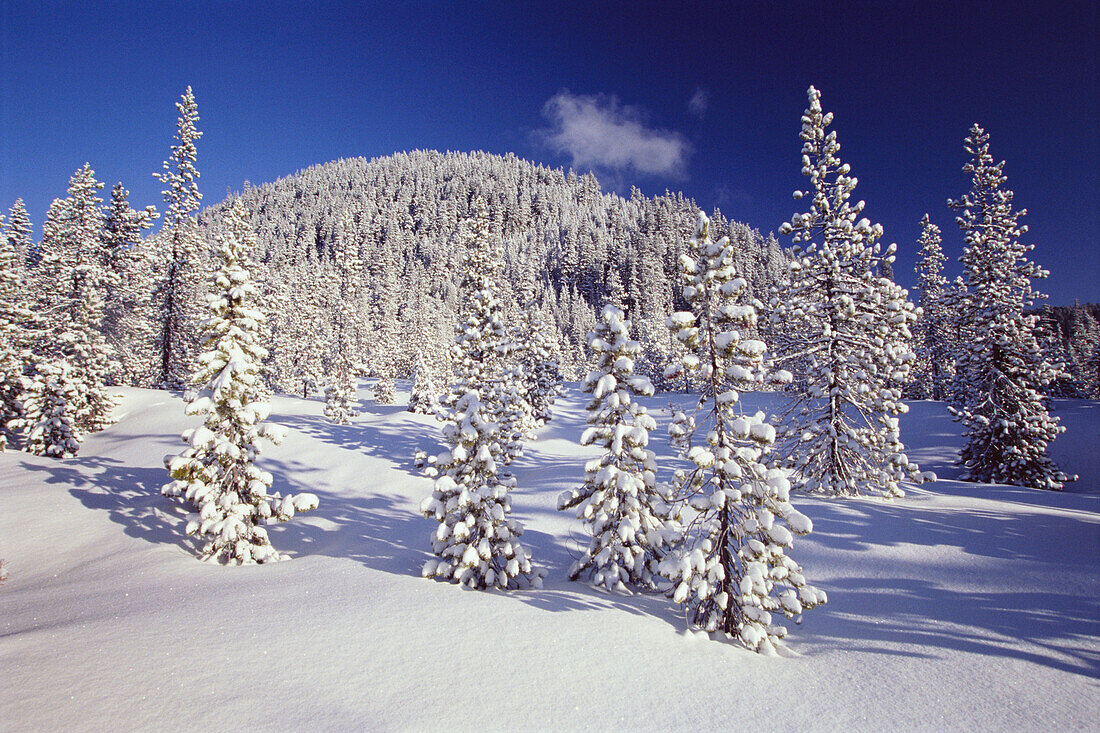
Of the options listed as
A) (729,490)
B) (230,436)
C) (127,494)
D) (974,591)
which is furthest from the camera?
(127,494)

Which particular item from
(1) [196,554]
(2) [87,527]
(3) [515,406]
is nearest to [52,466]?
(2) [87,527]

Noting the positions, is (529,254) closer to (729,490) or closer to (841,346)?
(841,346)

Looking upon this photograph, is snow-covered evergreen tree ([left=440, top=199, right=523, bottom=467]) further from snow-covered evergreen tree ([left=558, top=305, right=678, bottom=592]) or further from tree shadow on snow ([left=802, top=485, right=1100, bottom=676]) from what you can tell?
tree shadow on snow ([left=802, top=485, right=1100, bottom=676])

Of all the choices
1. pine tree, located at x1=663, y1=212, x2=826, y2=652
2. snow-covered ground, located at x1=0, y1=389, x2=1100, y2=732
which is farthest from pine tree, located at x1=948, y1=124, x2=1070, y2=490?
pine tree, located at x1=663, y1=212, x2=826, y2=652

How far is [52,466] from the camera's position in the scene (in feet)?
53.5

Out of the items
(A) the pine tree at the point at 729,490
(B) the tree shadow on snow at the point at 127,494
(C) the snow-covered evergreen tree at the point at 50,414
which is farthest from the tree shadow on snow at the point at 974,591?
(C) the snow-covered evergreen tree at the point at 50,414

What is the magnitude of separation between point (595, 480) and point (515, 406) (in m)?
16.1

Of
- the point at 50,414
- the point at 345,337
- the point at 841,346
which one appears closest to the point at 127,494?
the point at 50,414

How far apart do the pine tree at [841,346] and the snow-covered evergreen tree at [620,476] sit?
8137 millimetres

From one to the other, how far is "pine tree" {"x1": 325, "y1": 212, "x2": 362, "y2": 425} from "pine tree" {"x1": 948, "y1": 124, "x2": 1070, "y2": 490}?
3433 centimetres

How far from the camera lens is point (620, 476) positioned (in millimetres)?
9867

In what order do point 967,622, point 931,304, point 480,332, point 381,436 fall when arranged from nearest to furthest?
point 967,622 < point 480,332 < point 381,436 < point 931,304

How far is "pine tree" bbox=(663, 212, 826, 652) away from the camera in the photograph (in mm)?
7445

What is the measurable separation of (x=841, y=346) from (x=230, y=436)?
18720 millimetres
